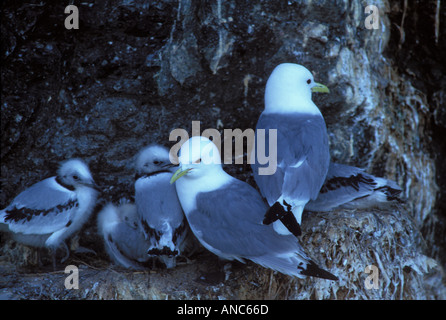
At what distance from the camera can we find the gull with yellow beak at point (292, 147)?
8.52 feet

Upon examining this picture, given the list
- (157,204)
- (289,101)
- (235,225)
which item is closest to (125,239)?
(157,204)

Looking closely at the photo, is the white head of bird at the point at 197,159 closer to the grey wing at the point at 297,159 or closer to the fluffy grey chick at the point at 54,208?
the grey wing at the point at 297,159

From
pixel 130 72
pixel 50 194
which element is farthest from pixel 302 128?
pixel 50 194

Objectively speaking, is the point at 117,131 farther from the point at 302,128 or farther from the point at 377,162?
the point at 377,162

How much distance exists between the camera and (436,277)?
436 cm

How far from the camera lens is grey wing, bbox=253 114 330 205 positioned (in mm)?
2652

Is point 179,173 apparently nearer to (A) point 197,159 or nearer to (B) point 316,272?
(A) point 197,159

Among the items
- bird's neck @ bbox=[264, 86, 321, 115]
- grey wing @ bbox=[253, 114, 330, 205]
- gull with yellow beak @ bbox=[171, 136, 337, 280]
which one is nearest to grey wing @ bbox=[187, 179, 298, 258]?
gull with yellow beak @ bbox=[171, 136, 337, 280]

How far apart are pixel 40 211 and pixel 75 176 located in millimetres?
307

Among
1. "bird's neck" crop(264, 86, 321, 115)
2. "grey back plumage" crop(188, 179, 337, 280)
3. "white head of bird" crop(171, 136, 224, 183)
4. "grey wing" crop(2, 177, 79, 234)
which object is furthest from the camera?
"bird's neck" crop(264, 86, 321, 115)

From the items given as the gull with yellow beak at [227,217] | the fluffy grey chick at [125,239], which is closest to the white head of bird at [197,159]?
the gull with yellow beak at [227,217]

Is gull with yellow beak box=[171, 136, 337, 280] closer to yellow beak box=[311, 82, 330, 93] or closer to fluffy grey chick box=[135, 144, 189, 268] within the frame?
fluffy grey chick box=[135, 144, 189, 268]

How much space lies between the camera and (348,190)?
9.77ft

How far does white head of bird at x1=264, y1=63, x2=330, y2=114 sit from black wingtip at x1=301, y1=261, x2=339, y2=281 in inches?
40.7
